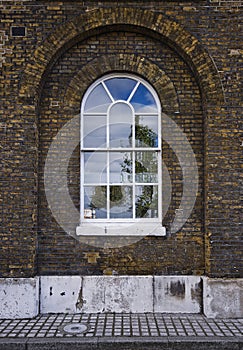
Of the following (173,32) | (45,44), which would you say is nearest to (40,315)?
(45,44)

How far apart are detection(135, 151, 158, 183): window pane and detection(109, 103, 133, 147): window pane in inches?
16.6

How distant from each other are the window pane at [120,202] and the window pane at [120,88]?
72.9 inches

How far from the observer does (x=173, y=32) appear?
7.54m

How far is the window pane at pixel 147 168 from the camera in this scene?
7820mm

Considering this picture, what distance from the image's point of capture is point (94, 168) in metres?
7.81

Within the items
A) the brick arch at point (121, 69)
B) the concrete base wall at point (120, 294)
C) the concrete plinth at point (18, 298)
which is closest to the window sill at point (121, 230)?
the concrete base wall at point (120, 294)

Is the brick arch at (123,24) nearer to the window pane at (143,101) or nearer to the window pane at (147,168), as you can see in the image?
the window pane at (143,101)

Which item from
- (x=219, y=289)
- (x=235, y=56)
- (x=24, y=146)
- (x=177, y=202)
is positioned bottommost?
(x=219, y=289)

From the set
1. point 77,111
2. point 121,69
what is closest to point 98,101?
point 77,111

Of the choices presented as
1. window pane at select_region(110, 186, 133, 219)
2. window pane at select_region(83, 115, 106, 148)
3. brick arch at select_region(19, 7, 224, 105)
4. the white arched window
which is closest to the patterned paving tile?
the white arched window

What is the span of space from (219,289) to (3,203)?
4372 millimetres

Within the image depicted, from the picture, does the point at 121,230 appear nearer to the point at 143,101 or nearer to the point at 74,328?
the point at 74,328

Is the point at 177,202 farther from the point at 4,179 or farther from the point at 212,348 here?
the point at 4,179

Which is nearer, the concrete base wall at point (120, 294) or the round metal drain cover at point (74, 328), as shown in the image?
the round metal drain cover at point (74, 328)
